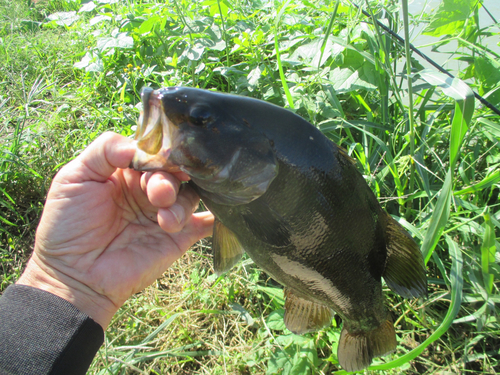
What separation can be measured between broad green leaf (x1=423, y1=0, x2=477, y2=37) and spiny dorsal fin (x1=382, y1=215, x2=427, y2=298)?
1.58m

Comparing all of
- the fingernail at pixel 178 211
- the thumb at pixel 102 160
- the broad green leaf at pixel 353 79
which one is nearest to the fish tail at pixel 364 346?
the fingernail at pixel 178 211

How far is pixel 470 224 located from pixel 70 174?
2270mm

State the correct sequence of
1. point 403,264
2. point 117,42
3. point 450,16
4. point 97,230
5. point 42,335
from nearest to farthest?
point 42,335 → point 403,264 → point 97,230 → point 450,16 → point 117,42

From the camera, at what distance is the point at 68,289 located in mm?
1596

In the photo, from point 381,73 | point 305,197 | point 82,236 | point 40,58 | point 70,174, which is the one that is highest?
point 381,73

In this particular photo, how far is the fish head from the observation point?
130 cm

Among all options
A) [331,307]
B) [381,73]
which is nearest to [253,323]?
[331,307]

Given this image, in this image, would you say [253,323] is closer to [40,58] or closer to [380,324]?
[380,324]

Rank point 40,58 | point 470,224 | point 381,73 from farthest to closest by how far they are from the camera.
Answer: point 40,58
point 381,73
point 470,224

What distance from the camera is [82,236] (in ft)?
5.36

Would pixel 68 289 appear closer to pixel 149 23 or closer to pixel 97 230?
pixel 97 230

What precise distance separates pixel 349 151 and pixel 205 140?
4.37 feet

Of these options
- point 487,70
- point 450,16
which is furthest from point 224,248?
point 487,70

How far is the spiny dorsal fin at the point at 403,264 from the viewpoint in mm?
1526
